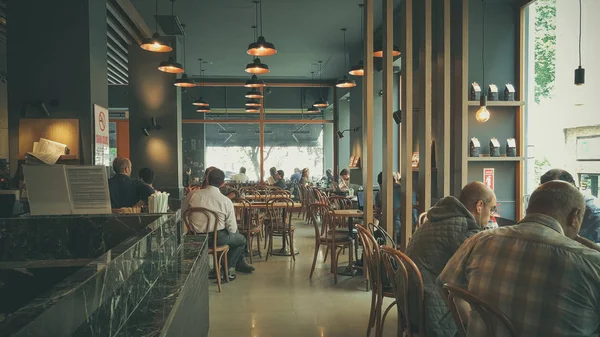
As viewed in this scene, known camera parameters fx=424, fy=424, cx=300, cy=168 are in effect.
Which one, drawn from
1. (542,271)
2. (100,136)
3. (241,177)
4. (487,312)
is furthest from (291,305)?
(241,177)

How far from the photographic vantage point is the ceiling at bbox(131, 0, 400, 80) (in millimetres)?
7039

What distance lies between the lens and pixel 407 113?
14.0ft

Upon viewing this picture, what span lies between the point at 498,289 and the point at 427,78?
2935mm

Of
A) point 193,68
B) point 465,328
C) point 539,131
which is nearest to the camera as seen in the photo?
point 465,328

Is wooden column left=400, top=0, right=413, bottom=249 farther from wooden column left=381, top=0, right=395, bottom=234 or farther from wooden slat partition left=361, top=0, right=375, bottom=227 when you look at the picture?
wooden slat partition left=361, top=0, right=375, bottom=227

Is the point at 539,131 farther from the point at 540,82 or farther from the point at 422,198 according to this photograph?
the point at 422,198

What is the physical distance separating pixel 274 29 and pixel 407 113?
4.81m

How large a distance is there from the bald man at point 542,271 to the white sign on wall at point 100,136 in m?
5.02

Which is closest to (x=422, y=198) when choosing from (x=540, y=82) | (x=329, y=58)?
(x=540, y=82)

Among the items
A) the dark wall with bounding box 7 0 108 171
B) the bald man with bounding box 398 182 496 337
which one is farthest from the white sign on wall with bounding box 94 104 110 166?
the bald man with bounding box 398 182 496 337

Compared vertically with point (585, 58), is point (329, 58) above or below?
above

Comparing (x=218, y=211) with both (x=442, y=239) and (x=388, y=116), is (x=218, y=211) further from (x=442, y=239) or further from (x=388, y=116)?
(x=442, y=239)

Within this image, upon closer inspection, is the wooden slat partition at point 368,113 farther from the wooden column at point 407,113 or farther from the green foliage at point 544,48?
the green foliage at point 544,48

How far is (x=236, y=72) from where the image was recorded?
486 inches
